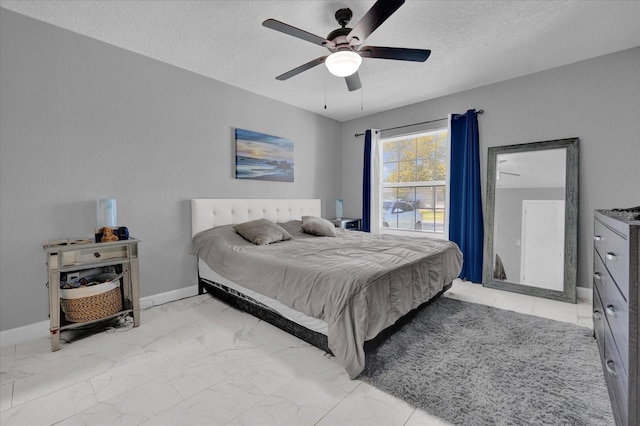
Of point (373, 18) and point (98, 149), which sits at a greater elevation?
point (373, 18)

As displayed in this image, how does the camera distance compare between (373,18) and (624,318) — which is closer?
(624,318)

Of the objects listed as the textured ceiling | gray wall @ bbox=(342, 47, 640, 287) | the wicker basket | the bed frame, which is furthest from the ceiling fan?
the wicker basket

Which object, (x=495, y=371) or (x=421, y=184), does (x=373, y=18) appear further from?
(x=421, y=184)

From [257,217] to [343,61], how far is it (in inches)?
95.2

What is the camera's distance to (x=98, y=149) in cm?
267

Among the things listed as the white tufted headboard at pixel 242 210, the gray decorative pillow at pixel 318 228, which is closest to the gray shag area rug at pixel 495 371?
the gray decorative pillow at pixel 318 228

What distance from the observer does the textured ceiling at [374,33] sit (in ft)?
7.21

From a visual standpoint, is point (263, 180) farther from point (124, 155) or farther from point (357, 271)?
point (357, 271)

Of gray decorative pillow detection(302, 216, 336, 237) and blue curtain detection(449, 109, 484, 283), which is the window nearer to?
blue curtain detection(449, 109, 484, 283)

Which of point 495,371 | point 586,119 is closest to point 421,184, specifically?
point 586,119

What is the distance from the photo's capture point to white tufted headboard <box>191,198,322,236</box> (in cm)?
334

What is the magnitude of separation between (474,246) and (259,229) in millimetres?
2835

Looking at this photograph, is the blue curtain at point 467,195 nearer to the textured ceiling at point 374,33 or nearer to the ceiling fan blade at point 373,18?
the textured ceiling at point 374,33

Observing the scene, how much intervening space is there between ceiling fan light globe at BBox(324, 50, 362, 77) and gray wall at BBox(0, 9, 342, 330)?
1.97 metres
